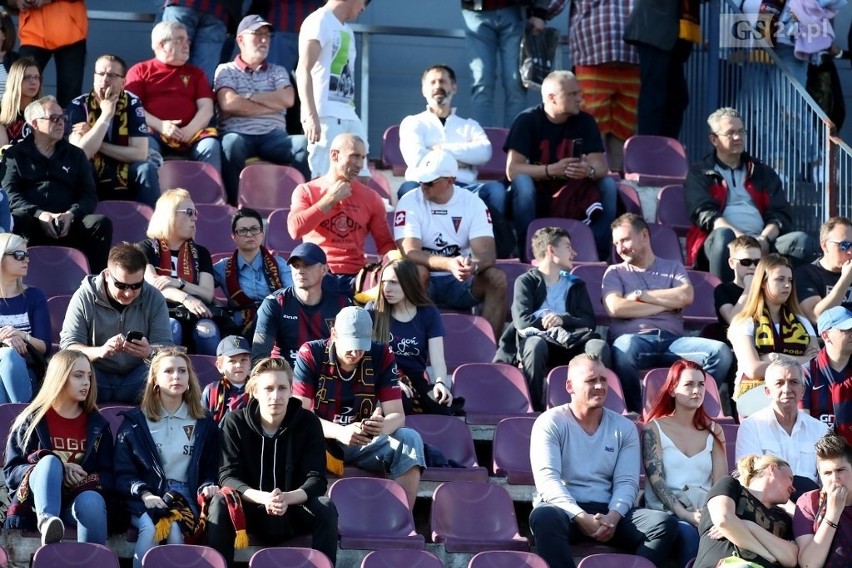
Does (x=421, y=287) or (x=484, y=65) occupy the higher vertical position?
(x=484, y=65)

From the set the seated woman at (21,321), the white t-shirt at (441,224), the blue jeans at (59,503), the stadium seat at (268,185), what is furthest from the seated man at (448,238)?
Result: the blue jeans at (59,503)

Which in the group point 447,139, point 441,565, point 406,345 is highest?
point 447,139

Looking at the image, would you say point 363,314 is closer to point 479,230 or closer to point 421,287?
point 421,287

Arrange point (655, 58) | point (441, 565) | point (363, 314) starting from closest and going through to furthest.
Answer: point (441, 565) < point (363, 314) < point (655, 58)

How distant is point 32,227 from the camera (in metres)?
9.25

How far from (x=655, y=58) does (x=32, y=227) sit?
14.0 ft

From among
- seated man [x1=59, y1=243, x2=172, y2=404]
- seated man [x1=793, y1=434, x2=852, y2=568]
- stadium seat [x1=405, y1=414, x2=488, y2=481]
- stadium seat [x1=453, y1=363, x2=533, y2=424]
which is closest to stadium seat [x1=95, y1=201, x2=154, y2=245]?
seated man [x1=59, y1=243, x2=172, y2=404]

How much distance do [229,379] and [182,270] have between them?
1134 mm

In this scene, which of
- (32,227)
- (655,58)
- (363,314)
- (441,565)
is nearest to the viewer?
(441,565)

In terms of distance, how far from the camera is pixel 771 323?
9.01 metres

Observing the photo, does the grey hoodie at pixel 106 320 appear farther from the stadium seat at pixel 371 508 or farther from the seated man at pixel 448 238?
the seated man at pixel 448 238

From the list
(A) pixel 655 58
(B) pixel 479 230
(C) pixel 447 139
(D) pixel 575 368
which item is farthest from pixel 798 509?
(A) pixel 655 58

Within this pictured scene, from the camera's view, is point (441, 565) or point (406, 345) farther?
point (406, 345)

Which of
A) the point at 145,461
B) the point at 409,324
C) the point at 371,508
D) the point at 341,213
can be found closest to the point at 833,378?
the point at 409,324
